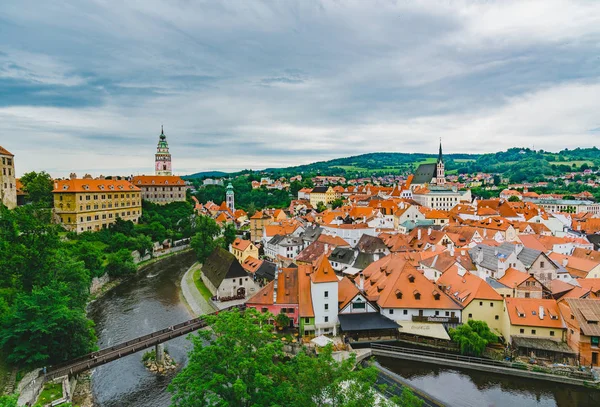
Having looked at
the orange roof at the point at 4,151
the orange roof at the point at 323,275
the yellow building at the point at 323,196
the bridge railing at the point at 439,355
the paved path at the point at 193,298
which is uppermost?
the orange roof at the point at 4,151

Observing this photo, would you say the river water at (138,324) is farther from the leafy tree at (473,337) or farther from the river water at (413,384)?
the leafy tree at (473,337)

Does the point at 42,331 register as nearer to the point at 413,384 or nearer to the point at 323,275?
the point at 323,275

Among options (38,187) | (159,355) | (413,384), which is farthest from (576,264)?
(38,187)

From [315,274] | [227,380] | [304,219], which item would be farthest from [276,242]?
[227,380]

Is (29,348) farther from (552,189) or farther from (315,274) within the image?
(552,189)

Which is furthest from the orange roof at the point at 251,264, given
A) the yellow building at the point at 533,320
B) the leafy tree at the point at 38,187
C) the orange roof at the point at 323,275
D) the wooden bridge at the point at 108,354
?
the leafy tree at the point at 38,187

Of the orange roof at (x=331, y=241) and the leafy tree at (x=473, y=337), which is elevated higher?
the orange roof at (x=331, y=241)

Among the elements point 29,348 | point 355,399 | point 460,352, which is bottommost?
point 460,352
